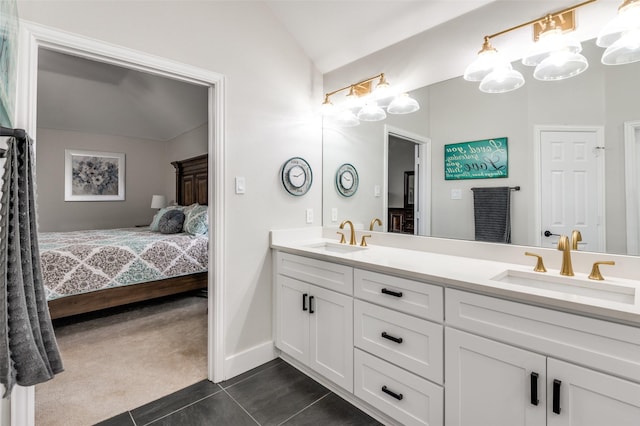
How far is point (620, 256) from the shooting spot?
1369 millimetres

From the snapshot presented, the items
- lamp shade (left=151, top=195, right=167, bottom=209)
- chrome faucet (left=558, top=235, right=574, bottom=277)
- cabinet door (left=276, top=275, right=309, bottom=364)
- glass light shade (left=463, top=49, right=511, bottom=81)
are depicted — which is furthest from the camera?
lamp shade (left=151, top=195, right=167, bottom=209)

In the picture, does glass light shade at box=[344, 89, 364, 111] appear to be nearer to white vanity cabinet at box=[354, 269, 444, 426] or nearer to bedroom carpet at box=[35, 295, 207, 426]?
white vanity cabinet at box=[354, 269, 444, 426]

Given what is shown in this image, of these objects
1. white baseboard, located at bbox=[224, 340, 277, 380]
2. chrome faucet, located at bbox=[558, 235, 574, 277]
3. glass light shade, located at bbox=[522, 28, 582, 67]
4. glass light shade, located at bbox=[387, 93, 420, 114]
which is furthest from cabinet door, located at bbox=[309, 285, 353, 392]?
glass light shade, located at bbox=[522, 28, 582, 67]

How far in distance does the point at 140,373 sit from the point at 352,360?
1.54 metres

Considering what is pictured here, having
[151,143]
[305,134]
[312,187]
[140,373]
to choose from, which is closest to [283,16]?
[305,134]

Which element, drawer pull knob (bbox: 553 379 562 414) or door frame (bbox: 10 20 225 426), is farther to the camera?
door frame (bbox: 10 20 225 426)

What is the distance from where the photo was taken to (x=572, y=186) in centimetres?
153

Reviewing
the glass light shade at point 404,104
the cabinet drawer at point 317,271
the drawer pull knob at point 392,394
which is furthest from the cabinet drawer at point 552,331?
the glass light shade at point 404,104

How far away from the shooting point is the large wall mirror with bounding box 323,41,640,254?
54.6 inches

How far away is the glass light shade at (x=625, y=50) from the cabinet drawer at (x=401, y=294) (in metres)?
1.26

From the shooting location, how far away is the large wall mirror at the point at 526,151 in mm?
1387

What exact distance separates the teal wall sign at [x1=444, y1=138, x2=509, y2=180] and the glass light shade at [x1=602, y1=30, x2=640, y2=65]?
522 mm

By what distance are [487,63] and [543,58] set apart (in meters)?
0.25

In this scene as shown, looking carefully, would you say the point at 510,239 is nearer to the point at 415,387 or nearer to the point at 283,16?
the point at 415,387
